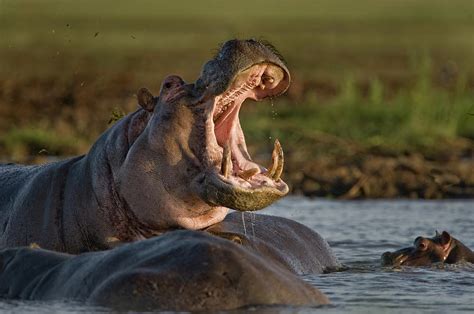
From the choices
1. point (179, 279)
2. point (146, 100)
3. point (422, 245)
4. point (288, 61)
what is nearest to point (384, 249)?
point (422, 245)

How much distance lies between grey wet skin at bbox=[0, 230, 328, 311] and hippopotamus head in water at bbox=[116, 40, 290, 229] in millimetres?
1122

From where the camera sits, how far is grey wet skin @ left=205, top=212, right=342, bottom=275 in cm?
777

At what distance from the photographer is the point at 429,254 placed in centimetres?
866

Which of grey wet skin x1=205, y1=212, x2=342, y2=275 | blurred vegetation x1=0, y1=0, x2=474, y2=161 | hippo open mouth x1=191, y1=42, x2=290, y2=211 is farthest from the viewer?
blurred vegetation x1=0, y1=0, x2=474, y2=161

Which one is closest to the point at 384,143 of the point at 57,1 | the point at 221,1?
the point at 57,1

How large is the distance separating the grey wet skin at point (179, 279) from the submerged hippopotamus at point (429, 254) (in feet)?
7.85

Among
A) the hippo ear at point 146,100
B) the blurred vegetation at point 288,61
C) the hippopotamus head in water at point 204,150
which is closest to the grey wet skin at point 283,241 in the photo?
the hippopotamus head in water at point 204,150

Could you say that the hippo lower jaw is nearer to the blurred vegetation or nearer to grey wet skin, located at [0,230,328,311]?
the blurred vegetation

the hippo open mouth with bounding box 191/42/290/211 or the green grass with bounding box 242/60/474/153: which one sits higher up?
the hippo open mouth with bounding box 191/42/290/211

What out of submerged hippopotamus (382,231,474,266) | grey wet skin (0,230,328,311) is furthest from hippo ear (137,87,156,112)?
submerged hippopotamus (382,231,474,266)

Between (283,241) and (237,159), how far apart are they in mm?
965

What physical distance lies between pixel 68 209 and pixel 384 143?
640cm

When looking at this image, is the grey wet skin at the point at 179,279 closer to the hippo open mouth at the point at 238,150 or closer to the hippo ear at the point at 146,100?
the hippo open mouth at the point at 238,150

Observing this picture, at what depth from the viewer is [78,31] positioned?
32.2 m
